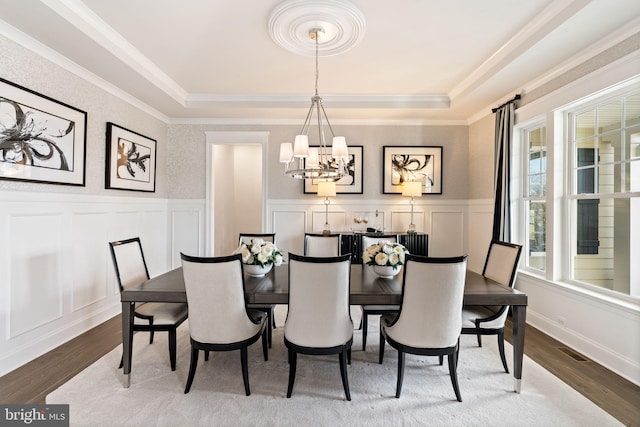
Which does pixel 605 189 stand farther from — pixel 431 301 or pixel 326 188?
pixel 326 188

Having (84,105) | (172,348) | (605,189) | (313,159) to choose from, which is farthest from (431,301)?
(84,105)

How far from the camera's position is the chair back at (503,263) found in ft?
7.84

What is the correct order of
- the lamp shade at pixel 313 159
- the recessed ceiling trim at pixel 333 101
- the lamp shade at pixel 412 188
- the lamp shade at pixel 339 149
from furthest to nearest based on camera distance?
the lamp shade at pixel 412 188 < the recessed ceiling trim at pixel 333 101 < the lamp shade at pixel 313 159 < the lamp shade at pixel 339 149

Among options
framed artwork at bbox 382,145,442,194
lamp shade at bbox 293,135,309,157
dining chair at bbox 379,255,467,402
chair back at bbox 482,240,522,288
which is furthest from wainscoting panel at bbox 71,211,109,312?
chair back at bbox 482,240,522,288

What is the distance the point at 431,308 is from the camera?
1.92 meters

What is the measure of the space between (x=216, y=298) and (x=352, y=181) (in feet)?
10.7

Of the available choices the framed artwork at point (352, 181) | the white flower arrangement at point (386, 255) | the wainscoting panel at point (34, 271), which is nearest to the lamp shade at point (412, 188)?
the framed artwork at point (352, 181)

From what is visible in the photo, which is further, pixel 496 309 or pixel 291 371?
pixel 496 309

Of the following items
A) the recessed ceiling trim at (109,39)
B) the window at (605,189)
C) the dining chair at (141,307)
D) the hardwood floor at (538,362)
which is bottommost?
the hardwood floor at (538,362)

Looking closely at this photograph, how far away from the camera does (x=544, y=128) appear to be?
134 inches

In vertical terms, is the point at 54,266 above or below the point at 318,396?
above

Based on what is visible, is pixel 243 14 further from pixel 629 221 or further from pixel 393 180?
pixel 629 221

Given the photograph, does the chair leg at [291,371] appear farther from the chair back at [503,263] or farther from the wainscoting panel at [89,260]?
the wainscoting panel at [89,260]

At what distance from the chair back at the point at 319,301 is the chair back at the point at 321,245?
4.71ft
